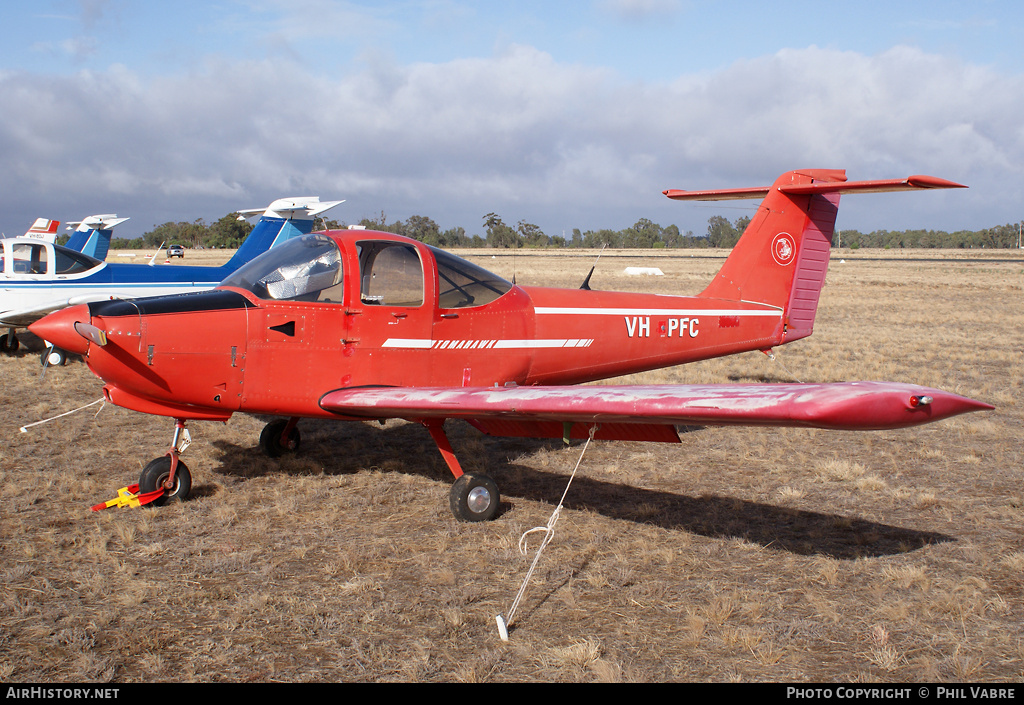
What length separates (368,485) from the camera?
20.0 ft

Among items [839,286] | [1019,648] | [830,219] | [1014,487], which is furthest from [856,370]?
[839,286]

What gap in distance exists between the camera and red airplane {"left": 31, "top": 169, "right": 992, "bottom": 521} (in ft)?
13.7

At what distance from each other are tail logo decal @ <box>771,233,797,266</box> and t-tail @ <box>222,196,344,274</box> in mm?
9370

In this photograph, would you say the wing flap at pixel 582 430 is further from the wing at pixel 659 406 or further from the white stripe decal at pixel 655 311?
the white stripe decal at pixel 655 311

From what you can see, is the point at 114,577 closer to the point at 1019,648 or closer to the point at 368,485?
the point at 368,485

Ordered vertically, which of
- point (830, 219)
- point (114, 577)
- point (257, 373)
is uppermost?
point (830, 219)

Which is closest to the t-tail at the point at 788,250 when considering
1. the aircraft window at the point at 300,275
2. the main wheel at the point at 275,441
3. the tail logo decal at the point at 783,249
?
the tail logo decal at the point at 783,249

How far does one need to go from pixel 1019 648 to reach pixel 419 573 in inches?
133

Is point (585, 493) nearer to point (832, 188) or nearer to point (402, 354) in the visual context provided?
point (402, 354)

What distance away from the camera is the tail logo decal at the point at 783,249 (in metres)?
8.14

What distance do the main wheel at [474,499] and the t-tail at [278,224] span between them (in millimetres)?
10342

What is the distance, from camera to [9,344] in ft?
43.4

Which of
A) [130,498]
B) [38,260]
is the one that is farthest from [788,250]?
[38,260]

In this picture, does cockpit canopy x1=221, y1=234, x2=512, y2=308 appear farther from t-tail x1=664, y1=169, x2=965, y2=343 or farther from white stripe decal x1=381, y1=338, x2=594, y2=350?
t-tail x1=664, y1=169, x2=965, y2=343
